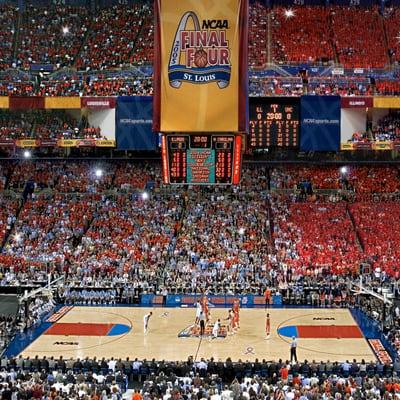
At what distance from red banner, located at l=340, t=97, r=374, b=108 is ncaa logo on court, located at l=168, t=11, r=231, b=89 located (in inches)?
815

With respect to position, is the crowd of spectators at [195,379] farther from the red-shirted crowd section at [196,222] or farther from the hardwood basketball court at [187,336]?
the red-shirted crowd section at [196,222]

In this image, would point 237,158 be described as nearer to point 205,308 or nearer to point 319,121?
point 205,308

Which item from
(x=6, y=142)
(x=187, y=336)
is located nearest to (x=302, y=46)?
(x=6, y=142)

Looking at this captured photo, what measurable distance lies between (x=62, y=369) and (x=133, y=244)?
1667 cm

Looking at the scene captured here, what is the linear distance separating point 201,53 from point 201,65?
41cm

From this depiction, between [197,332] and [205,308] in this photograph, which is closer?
[197,332]

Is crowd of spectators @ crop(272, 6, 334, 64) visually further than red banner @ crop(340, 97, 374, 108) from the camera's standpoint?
Yes

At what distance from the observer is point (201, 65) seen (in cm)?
2369

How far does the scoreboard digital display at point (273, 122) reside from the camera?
40969 mm

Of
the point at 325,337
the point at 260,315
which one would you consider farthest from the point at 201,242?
the point at 325,337

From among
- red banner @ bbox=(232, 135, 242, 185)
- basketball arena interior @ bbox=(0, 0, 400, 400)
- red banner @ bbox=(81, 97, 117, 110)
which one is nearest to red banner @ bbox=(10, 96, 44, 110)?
basketball arena interior @ bbox=(0, 0, 400, 400)

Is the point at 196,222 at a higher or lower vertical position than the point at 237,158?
lower

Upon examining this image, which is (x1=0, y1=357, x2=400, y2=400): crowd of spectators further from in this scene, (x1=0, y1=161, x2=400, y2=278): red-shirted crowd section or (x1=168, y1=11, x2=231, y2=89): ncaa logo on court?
(x1=0, y1=161, x2=400, y2=278): red-shirted crowd section

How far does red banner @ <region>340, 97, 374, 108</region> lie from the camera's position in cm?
4269
